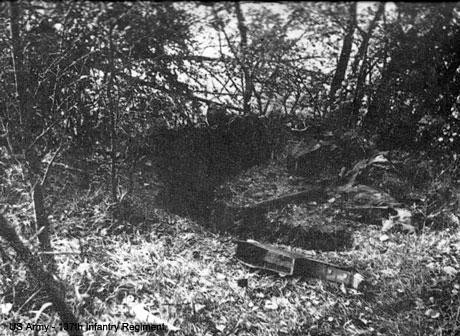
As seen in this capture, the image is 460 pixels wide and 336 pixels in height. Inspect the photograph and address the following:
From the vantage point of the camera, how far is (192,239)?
4406 mm

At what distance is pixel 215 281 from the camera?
3.88 metres

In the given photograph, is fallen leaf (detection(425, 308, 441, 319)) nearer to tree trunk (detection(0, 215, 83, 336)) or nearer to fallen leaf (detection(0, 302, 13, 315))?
tree trunk (detection(0, 215, 83, 336))

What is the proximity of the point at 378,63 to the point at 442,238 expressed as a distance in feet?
7.45

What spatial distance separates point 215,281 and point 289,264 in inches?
29.7

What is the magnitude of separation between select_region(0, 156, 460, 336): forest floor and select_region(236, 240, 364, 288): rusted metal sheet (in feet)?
0.26

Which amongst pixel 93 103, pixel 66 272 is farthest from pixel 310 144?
pixel 66 272

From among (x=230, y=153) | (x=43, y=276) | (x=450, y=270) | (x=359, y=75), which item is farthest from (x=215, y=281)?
(x=359, y=75)

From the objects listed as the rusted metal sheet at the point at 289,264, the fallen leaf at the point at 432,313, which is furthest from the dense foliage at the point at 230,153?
the rusted metal sheet at the point at 289,264

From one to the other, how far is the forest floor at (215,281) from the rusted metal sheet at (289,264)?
0.26 ft

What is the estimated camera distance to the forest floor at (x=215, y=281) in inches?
135

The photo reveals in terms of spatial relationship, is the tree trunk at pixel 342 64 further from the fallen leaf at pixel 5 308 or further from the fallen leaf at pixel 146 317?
the fallen leaf at pixel 5 308

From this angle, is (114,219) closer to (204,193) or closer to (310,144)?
(204,193)

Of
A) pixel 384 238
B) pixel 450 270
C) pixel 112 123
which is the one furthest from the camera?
pixel 384 238

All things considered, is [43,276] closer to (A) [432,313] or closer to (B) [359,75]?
(A) [432,313]
